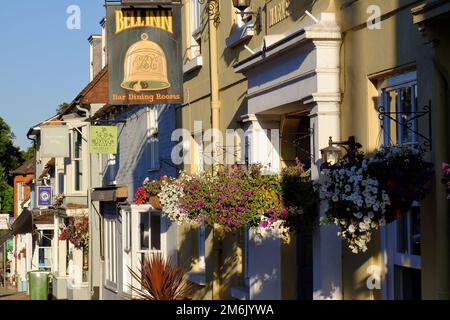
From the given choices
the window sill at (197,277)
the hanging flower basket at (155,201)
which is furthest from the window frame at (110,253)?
the hanging flower basket at (155,201)

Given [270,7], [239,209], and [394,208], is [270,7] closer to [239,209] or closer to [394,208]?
[239,209]

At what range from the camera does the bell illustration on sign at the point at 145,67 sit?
46.0ft

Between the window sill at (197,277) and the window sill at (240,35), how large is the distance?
155 inches

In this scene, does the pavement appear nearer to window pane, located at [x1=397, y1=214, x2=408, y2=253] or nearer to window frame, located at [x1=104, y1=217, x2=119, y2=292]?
window frame, located at [x1=104, y1=217, x2=119, y2=292]

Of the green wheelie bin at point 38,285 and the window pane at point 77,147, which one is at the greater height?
the window pane at point 77,147

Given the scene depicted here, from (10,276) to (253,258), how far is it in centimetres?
4352

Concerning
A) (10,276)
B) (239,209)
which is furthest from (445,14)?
(10,276)

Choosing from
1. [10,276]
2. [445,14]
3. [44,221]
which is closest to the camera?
[445,14]

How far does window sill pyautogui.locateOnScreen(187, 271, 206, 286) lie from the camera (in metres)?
14.8

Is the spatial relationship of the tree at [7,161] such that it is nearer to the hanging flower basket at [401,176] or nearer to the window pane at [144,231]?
the window pane at [144,231]

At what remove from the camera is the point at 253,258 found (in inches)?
472

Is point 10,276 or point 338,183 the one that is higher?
point 338,183

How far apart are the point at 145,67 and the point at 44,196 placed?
20.7 metres
